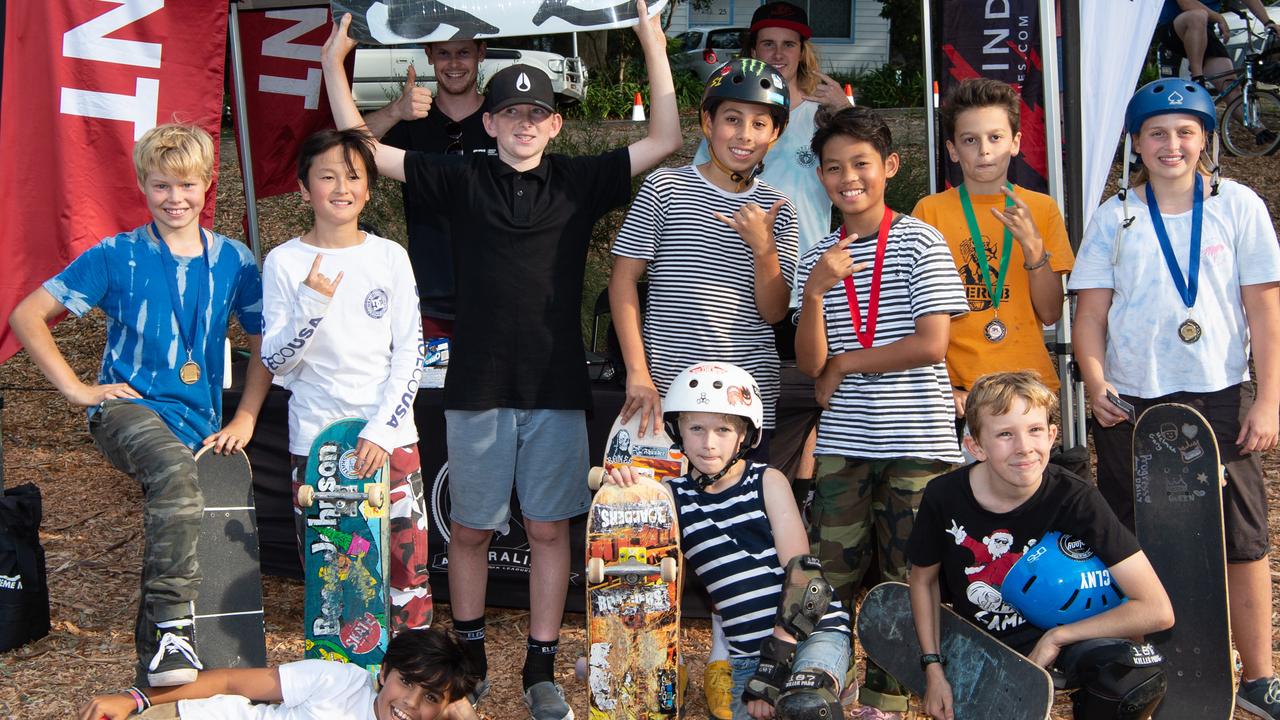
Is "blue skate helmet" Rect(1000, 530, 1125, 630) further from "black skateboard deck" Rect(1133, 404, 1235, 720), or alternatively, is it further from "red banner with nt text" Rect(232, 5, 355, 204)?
"red banner with nt text" Rect(232, 5, 355, 204)

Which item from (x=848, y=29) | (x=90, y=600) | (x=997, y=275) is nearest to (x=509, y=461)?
(x=997, y=275)

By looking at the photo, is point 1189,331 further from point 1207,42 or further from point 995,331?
point 1207,42

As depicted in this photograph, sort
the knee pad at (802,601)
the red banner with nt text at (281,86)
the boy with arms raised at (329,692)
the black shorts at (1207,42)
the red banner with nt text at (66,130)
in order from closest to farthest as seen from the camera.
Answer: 1. the knee pad at (802,601)
2. the boy with arms raised at (329,692)
3. the red banner with nt text at (66,130)
4. the red banner with nt text at (281,86)
5. the black shorts at (1207,42)

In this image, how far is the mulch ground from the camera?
3.82 m

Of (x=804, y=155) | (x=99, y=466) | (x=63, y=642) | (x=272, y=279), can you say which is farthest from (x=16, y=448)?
(x=804, y=155)

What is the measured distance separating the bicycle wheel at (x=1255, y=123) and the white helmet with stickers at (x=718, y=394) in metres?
7.66

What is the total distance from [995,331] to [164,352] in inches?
98.7

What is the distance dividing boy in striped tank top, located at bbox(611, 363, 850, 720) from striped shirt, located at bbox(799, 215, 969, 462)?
0.93 ft

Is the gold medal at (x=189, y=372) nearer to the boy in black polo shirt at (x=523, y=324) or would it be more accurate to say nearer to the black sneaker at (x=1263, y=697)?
the boy in black polo shirt at (x=523, y=324)

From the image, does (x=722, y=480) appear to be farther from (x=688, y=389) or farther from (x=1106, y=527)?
(x=1106, y=527)

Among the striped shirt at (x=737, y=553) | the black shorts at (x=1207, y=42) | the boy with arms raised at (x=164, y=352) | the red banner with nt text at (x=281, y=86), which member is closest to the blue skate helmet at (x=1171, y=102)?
the striped shirt at (x=737, y=553)

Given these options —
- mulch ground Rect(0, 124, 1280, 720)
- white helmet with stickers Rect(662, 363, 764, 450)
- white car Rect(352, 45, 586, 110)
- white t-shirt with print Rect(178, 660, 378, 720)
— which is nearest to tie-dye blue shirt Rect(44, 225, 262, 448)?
white t-shirt with print Rect(178, 660, 378, 720)

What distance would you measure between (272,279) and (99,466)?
11.6 feet

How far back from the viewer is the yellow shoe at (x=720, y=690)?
3.20 metres
